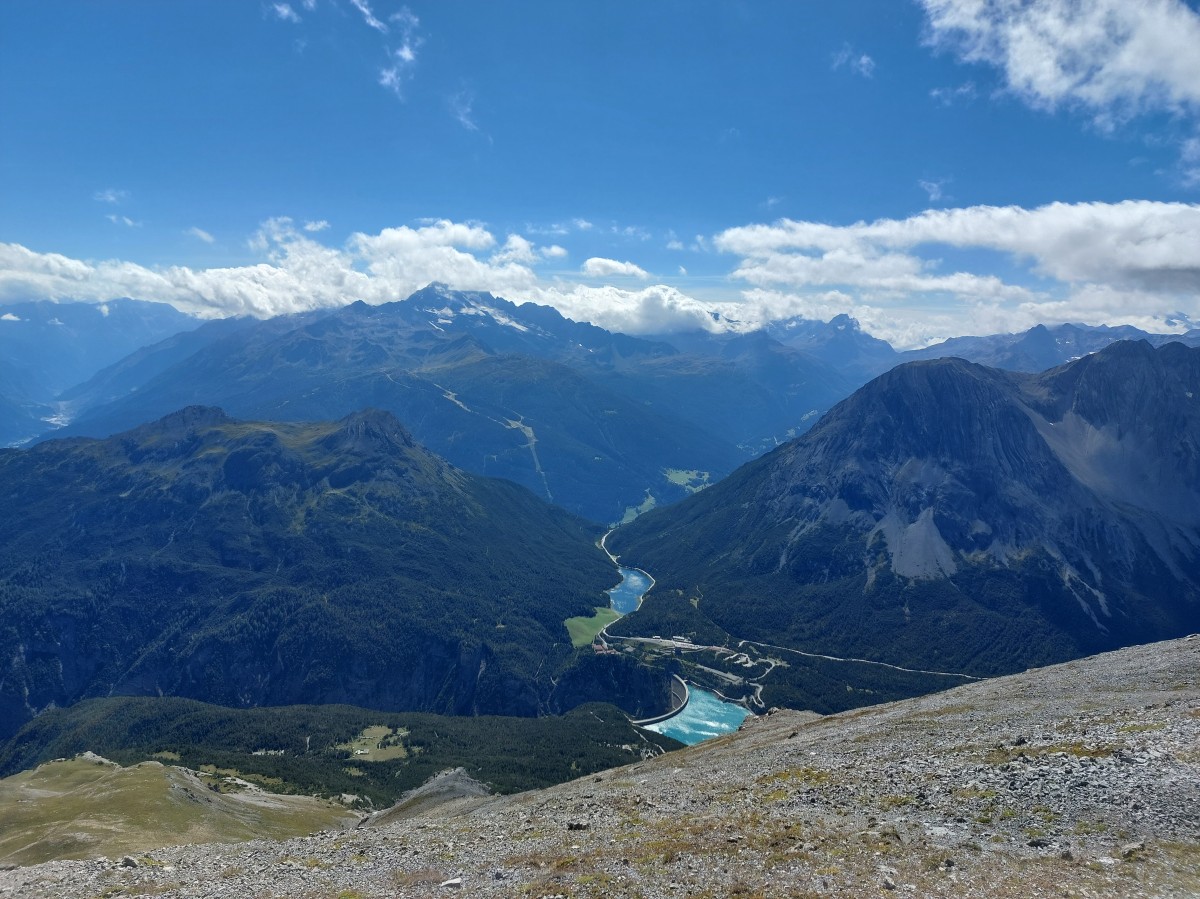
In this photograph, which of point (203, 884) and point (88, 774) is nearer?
point (203, 884)

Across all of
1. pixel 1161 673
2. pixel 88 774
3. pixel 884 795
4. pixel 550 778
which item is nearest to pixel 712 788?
pixel 884 795

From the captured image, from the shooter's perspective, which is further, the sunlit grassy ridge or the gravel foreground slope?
the sunlit grassy ridge

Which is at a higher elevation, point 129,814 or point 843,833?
point 843,833

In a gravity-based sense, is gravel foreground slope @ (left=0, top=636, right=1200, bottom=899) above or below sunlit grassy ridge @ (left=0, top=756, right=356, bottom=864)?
above

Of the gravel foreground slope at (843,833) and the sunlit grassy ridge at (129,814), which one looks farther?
the sunlit grassy ridge at (129,814)

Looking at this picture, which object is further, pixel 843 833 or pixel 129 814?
pixel 129 814

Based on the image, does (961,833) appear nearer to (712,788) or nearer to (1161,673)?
(712,788)

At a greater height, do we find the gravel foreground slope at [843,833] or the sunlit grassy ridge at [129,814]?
the gravel foreground slope at [843,833]

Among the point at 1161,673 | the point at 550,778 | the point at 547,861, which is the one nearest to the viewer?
the point at 547,861
